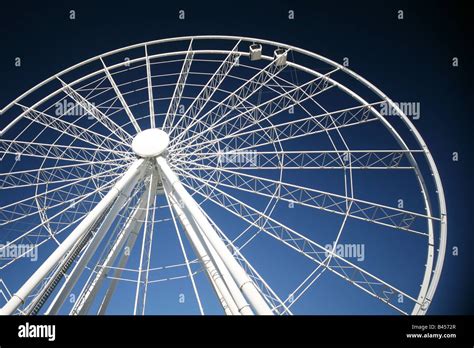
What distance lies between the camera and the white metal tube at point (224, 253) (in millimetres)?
16900

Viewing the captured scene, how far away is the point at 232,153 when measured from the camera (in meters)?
25.8

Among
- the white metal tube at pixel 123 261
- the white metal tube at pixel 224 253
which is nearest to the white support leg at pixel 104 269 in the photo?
the white metal tube at pixel 123 261

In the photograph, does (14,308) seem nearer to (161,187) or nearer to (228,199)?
(228,199)

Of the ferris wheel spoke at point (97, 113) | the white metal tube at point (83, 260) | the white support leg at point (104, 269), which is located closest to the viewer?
the white metal tube at point (83, 260)

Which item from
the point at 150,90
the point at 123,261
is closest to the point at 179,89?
the point at 150,90

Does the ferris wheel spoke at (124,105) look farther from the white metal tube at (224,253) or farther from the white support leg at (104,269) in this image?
the white support leg at (104,269)

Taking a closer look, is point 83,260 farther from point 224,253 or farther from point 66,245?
point 224,253

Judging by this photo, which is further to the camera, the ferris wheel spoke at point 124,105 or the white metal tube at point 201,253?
the ferris wheel spoke at point 124,105

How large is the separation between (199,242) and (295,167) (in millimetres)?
6425

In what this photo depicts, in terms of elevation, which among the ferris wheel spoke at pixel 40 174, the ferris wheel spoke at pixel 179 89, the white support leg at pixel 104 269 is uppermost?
the ferris wheel spoke at pixel 179 89

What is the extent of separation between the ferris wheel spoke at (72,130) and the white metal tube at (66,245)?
314 cm

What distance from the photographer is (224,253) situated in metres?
19.3

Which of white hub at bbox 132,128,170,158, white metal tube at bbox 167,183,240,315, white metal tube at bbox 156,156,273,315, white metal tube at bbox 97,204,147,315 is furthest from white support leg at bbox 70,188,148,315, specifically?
white metal tube at bbox 156,156,273,315

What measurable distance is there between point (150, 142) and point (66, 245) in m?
8.05
